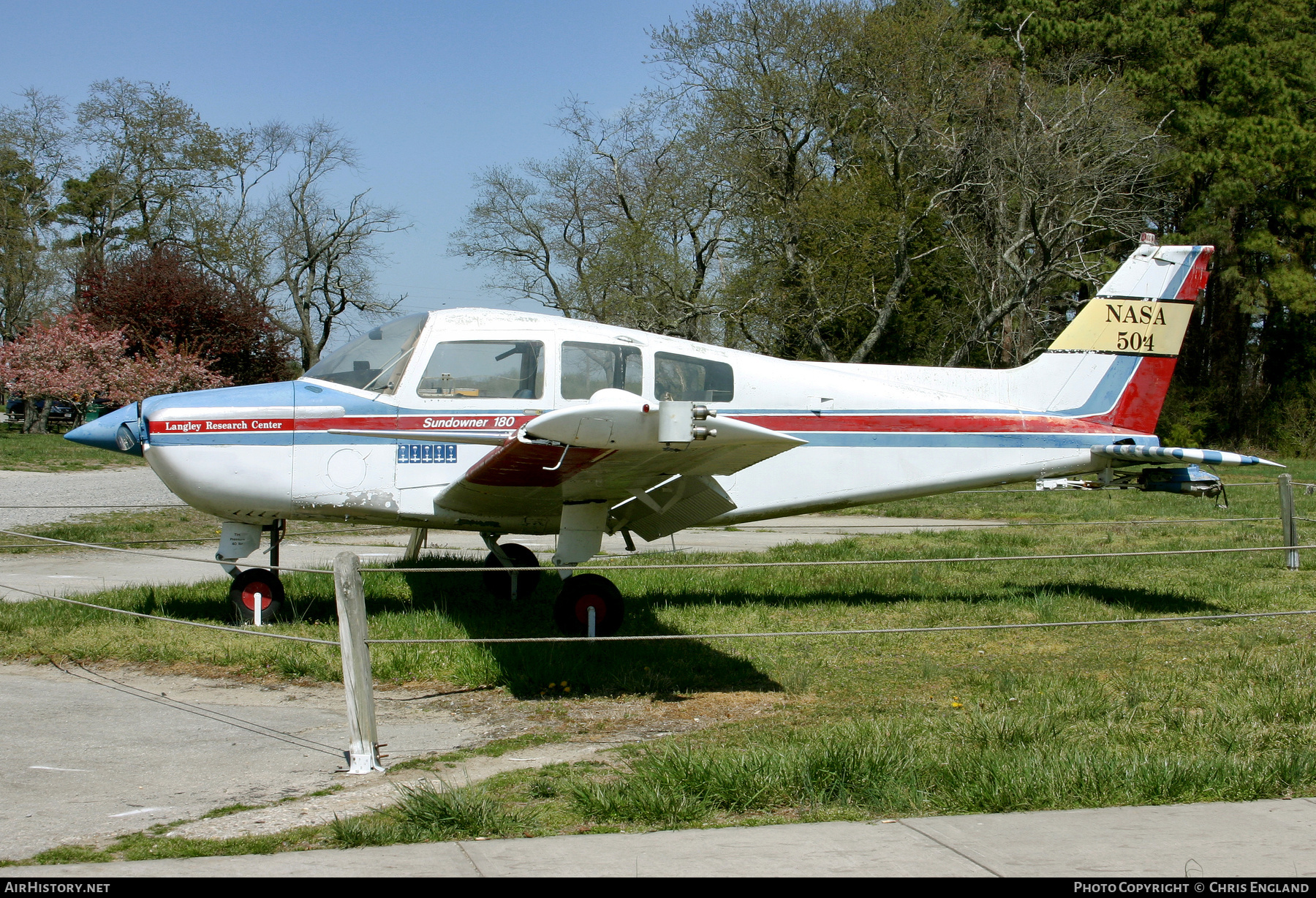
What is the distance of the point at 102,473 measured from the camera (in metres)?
23.5

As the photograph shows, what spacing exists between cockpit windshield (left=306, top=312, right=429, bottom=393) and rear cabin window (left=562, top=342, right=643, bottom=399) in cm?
126

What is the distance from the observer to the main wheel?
756 centimetres

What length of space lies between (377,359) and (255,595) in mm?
2104

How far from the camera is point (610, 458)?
6336 millimetres

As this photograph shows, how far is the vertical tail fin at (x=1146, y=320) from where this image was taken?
973 cm

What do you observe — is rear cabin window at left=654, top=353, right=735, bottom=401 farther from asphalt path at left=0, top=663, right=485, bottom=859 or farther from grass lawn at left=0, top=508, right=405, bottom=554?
grass lawn at left=0, top=508, right=405, bottom=554

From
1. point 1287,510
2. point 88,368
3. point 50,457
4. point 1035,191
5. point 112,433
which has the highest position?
point 1035,191

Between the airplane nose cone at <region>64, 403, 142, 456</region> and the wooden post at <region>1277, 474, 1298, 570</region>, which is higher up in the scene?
the airplane nose cone at <region>64, 403, 142, 456</region>

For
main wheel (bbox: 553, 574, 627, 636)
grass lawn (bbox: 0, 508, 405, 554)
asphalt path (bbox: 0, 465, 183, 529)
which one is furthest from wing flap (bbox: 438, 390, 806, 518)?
asphalt path (bbox: 0, 465, 183, 529)

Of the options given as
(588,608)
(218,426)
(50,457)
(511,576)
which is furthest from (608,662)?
(50,457)

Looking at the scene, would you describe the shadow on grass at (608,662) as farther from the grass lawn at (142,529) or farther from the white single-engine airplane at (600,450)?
the grass lawn at (142,529)

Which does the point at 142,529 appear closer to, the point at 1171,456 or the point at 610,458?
the point at 610,458
